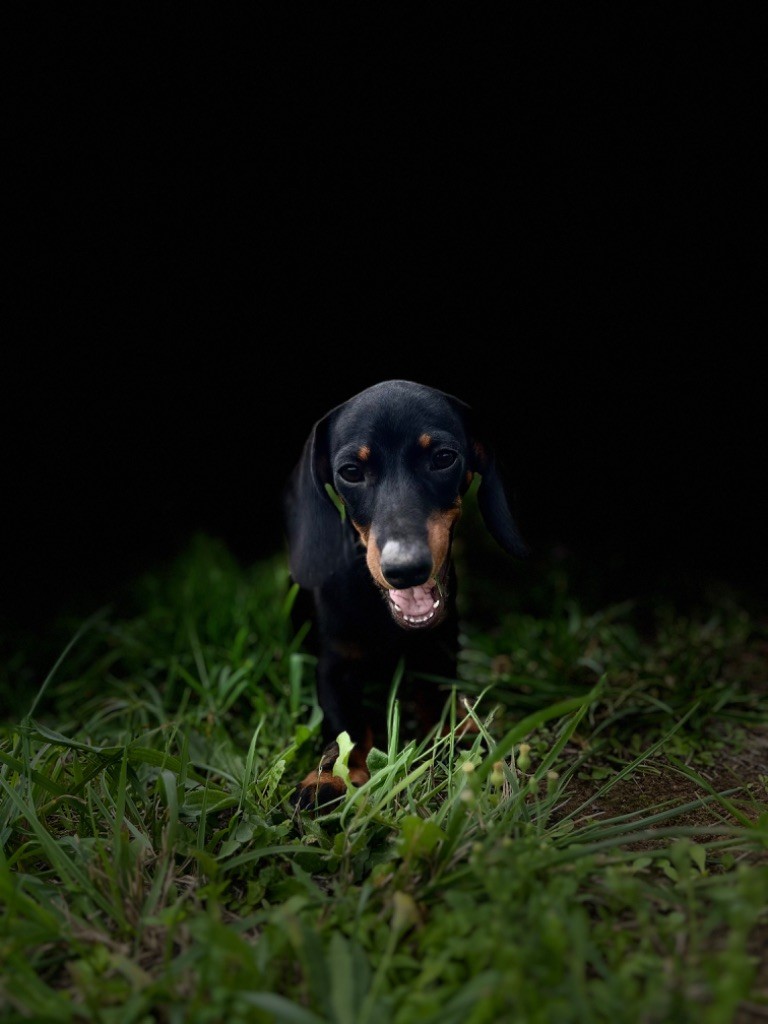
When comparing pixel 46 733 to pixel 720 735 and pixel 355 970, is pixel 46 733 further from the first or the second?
pixel 720 735

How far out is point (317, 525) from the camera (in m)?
2.15

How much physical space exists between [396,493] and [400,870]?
2.79 ft

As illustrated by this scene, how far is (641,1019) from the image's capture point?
44.2 inches

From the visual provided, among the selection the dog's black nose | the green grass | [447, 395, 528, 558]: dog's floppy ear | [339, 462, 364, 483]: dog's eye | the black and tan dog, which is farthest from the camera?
[447, 395, 528, 558]: dog's floppy ear

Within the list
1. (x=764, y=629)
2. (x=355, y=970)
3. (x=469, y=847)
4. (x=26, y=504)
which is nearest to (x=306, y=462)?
(x=469, y=847)

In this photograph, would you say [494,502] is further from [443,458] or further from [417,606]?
[417,606]

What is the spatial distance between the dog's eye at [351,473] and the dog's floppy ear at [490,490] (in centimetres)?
33

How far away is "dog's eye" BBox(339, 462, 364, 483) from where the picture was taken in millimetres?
1995

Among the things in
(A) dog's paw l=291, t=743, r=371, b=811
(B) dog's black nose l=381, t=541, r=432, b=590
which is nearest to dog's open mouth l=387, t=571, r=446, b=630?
(B) dog's black nose l=381, t=541, r=432, b=590

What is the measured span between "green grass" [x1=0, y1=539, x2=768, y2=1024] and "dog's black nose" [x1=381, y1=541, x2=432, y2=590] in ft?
1.20

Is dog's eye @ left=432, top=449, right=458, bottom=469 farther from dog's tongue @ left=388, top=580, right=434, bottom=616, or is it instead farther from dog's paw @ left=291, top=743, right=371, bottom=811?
dog's paw @ left=291, top=743, right=371, bottom=811

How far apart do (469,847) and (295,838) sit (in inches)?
19.5

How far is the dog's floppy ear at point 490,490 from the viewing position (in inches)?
83.1

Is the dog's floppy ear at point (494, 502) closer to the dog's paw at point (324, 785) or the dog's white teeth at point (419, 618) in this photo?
the dog's white teeth at point (419, 618)
